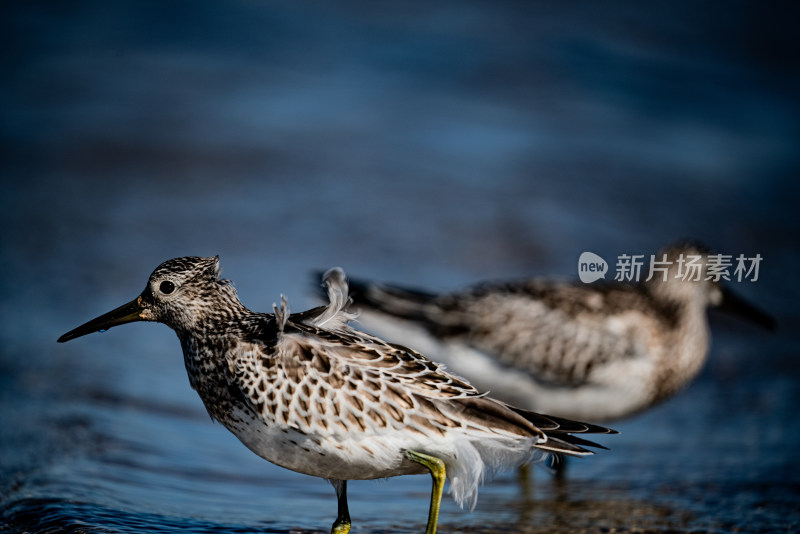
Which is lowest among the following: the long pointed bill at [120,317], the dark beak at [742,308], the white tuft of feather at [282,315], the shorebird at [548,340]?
the white tuft of feather at [282,315]

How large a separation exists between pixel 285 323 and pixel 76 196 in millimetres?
8936

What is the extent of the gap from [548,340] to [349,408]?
10.9 ft

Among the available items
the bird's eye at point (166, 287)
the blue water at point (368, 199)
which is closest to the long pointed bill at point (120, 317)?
the bird's eye at point (166, 287)

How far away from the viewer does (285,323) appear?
4387 mm

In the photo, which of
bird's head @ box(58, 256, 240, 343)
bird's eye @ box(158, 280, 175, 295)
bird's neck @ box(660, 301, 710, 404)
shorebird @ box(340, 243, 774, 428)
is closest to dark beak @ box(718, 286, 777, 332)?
bird's neck @ box(660, 301, 710, 404)

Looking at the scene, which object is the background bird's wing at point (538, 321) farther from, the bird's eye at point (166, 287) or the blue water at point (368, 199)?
the bird's eye at point (166, 287)

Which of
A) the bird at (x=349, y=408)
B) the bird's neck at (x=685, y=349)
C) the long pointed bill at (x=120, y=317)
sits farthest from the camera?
the bird's neck at (x=685, y=349)

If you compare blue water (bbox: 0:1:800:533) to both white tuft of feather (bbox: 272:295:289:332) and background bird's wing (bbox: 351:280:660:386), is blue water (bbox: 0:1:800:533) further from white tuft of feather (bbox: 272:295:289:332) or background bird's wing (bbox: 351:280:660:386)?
white tuft of feather (bbox: 272:295:289:332)

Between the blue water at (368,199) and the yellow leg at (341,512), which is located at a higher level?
the blue water at (368,199)

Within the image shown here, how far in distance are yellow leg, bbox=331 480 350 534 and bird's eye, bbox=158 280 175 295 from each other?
1.19 meters

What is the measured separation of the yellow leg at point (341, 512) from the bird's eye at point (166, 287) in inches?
46.8

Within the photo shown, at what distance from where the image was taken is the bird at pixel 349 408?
4246mm

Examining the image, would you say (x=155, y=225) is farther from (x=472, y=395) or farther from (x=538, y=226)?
(x=472, y=395)

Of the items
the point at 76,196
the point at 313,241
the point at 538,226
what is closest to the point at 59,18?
the point at 76,196
